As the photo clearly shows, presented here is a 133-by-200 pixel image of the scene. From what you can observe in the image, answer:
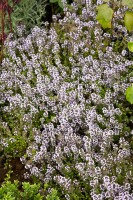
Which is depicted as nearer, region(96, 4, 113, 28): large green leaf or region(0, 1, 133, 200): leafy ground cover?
region(0, 1, 133, 200): leafy ground cover

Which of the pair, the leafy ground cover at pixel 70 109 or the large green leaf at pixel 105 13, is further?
the large green leaf at pixel 105 13

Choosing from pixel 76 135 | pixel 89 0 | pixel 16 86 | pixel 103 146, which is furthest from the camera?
pixel 89 0

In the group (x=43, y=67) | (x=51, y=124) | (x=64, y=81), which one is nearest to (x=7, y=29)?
(x=43, y=67)

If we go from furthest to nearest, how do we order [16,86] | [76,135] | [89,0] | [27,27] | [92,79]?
[27,27] < [89,0] < [16,86] < [92,79] < [76,135]

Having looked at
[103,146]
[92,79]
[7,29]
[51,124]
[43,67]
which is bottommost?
[103,146]

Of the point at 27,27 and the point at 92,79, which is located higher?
the point at 27,27

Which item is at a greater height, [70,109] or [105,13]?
[105,13]

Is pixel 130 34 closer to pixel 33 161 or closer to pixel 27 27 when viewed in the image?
pixel 27 27

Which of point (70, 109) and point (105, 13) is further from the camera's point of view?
point (105, 13)
